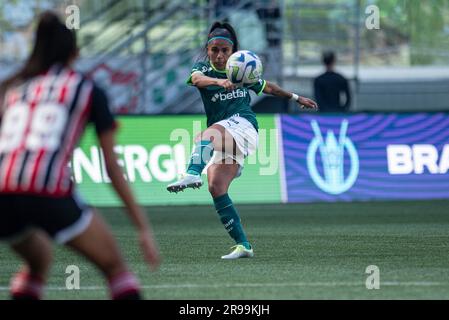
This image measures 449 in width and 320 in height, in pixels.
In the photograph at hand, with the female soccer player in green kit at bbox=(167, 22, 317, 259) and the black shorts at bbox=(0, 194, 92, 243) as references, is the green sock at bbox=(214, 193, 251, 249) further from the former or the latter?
the black shorts at bbox=(0, 194, 92, 243)

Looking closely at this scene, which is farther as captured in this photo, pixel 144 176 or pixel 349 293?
pixel 144 176

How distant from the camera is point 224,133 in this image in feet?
39.2

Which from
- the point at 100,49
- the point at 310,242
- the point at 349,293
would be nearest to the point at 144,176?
the point at 310,242

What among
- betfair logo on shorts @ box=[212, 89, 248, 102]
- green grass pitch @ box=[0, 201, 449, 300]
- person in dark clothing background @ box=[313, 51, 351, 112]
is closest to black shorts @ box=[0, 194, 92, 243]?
green grass pitch @ box=[0, 201, 449, 300]

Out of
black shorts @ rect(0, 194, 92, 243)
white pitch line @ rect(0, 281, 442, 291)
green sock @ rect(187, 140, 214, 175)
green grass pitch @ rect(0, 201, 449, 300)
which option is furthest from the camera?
green sock @ rect(187, 140, 214, 175)

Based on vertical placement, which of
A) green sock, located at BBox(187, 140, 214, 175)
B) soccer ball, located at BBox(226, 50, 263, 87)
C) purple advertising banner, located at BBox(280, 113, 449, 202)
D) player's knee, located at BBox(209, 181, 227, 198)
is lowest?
purple advertising banner, located at BBox(280, 113, 449, 202)

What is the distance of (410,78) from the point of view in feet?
100.0

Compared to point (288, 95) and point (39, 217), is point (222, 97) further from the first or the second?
point (39, 217)

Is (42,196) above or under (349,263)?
above

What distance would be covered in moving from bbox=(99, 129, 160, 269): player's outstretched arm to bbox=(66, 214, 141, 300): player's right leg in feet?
0.53

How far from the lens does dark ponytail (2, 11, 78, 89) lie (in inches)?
259
